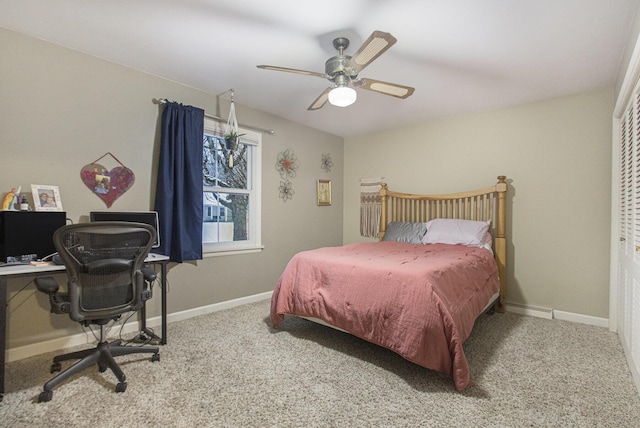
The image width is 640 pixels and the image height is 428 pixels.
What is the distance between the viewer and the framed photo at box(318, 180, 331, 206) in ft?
14.9

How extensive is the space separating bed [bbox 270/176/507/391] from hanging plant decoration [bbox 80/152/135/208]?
158 cm

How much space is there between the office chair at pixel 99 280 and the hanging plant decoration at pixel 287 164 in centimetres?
217

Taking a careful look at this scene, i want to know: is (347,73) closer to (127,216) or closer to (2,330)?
(127,216)

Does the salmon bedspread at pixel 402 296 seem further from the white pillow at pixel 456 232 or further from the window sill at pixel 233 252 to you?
the window sill at pixel 233 252

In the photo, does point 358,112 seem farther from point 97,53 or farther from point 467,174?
point 97,53

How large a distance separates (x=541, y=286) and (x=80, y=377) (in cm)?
406

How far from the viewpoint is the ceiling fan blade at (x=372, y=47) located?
167 centimetres

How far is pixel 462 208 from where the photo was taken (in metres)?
3.77

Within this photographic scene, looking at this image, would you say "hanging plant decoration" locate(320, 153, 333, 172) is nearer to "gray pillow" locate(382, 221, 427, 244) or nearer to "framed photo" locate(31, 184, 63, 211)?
"gray pillow" locate(382, 221, 427, 244)

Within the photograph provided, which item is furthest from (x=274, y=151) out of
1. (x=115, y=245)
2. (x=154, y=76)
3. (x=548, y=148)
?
(x=548, y=148)

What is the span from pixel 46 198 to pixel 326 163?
3.22 metres

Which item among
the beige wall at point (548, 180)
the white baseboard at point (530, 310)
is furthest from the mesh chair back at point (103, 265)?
the white baseboard at point (530, 310)

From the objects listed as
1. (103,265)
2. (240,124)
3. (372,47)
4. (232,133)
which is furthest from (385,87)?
(103,265)

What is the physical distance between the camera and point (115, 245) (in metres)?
1.93
